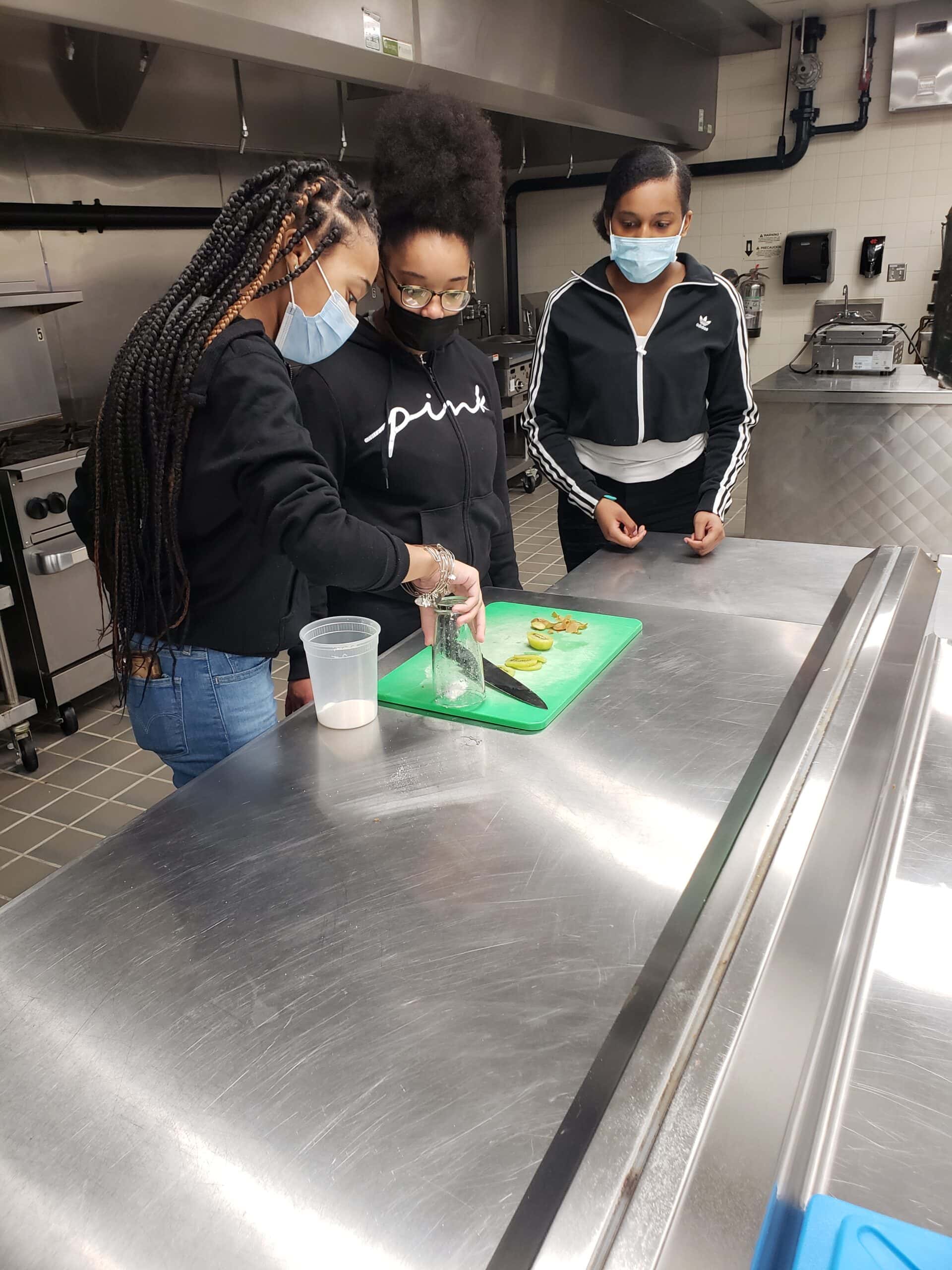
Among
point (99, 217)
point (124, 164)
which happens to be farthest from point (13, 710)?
point (124, 164)

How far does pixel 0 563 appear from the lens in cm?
307

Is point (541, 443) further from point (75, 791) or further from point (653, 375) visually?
point (75, 791)

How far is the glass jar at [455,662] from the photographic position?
4.09ft

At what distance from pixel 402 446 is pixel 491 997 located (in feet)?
3.41

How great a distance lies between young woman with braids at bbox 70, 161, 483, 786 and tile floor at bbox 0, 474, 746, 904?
920 millimetres

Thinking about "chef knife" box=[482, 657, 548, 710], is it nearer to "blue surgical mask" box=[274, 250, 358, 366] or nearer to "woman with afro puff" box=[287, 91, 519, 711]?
"woman with afro puff" box=[287, 91, 519, 711]

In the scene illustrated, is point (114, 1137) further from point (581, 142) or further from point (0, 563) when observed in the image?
point (581, 142)

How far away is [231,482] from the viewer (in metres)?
1.15

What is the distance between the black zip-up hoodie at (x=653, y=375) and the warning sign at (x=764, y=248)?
15.9ft

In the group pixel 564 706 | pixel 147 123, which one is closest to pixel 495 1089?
pixel 564 706

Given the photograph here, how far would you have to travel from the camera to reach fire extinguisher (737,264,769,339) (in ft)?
20.7

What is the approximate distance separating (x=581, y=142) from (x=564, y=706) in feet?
18.1

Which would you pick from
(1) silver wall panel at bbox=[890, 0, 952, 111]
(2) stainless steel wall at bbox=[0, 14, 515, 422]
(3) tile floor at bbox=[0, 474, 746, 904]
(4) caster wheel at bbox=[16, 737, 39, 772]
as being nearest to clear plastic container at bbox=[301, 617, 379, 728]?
(3) tile floor at bbox=[0, 474, 746, 904]

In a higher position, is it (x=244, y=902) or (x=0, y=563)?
(x=244, y=902)
